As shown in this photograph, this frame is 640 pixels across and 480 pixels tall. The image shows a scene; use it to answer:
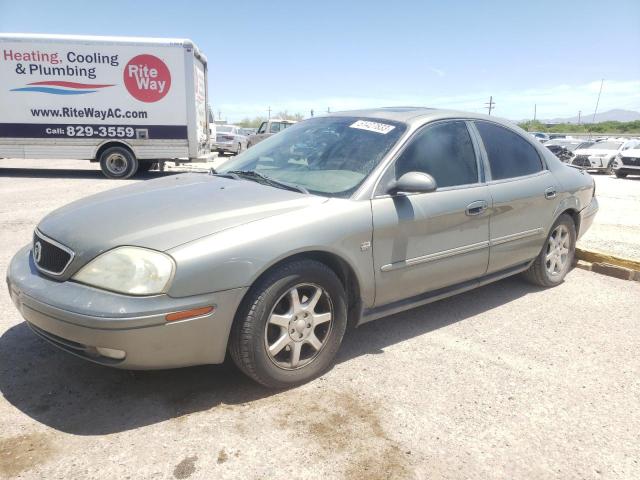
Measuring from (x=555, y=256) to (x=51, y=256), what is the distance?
13.7 ft

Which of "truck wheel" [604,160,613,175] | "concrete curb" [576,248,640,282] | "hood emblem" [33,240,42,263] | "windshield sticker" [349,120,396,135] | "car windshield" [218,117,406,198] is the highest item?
"windshield sticker" [349,120,396,135]

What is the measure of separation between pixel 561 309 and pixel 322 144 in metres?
2.47

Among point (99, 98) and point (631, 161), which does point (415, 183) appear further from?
point (631, 161)

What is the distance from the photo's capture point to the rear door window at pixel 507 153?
393 cm

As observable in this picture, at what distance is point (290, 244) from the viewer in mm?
2627

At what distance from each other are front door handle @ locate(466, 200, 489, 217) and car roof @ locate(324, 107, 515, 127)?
68cm

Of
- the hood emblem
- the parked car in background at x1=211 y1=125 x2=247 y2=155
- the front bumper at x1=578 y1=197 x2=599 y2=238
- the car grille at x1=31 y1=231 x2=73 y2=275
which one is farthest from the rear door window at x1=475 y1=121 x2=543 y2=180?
the parked car in background at x1=211 y1=125 x2=247 y2=155

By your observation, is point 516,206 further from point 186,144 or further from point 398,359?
point 186,144

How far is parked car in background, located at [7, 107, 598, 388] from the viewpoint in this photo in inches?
92.0

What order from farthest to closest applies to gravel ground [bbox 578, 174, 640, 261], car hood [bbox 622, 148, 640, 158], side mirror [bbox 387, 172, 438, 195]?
car hood [bbox 622, 148, 640, 158], gravel ground [bbox 578, 174, 640, 261], side mirror [bbox 387, 172, 438, 195]

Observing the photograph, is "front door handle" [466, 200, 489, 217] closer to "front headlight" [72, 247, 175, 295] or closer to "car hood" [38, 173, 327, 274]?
"car hood" [38, 173, 327, 274]

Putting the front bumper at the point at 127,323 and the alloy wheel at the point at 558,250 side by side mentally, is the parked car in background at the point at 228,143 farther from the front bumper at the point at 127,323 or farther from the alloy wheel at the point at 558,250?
the front bumper at the point at 127,323

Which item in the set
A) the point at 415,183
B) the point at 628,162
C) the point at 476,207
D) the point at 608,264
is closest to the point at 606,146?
the point at 628,162

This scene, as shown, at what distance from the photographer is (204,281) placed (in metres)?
2.37
